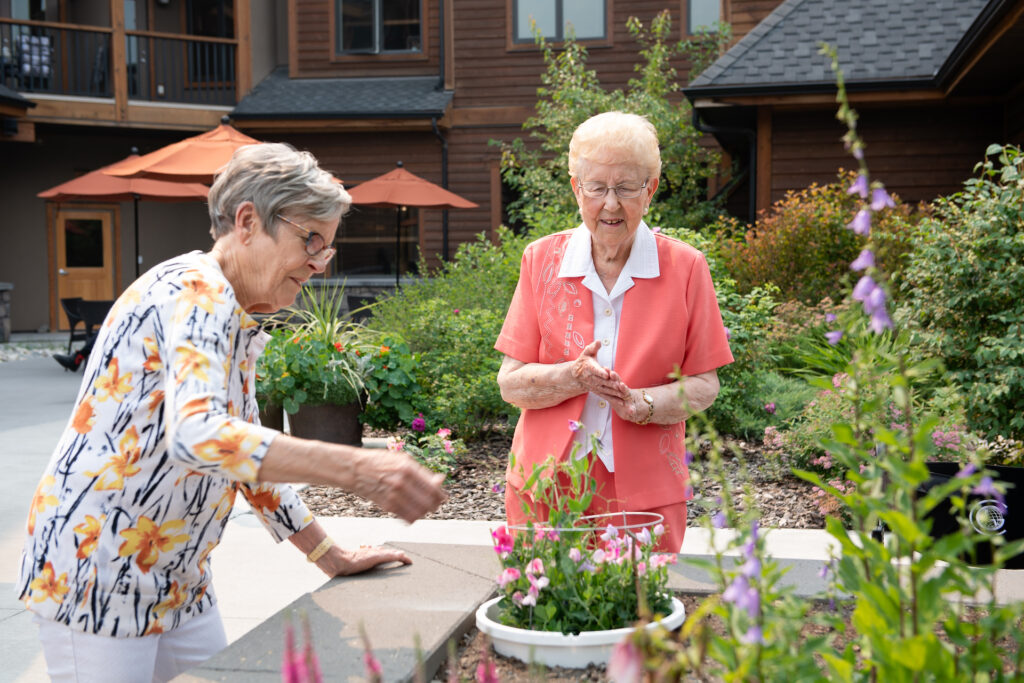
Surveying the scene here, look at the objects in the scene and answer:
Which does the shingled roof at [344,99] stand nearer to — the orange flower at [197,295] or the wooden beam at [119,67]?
the wooden beam at [119,67]

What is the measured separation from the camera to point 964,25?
37.3ft

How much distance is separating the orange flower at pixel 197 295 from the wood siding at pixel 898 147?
35.3 ft

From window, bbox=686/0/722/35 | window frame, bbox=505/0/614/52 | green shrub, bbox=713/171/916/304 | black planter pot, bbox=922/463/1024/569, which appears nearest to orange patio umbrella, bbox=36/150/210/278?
window frame, bbox=505/0/614/52

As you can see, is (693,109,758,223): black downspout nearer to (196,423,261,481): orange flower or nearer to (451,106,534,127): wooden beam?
(451,106,534,127): wooden beam

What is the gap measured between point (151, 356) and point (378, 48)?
Answer: 17.2m

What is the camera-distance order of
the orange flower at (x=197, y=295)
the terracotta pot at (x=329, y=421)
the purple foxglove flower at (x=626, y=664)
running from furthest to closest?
the terracotta pot at (x=329, y=421), the orange flower at (x=197, y=295), the purple foxglove flower at (x=626, y=664)

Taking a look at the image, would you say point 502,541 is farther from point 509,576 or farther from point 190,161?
point 190,161

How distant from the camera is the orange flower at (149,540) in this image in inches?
67.5

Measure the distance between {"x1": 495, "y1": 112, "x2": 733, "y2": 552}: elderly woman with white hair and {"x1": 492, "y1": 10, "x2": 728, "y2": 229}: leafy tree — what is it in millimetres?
10298

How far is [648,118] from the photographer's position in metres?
13.9

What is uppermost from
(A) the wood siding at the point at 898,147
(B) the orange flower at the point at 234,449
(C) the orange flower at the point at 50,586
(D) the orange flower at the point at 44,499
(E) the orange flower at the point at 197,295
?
(A) the wood siding at the point at 898,147

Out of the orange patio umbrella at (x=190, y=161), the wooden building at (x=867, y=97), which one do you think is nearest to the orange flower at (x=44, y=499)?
the orange patio umbrella at (x=190, y=161)

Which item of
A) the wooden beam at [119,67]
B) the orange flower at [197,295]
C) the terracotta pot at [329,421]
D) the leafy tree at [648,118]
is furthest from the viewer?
the wooden beam at [119,67]

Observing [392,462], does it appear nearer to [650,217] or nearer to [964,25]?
[650,217]
